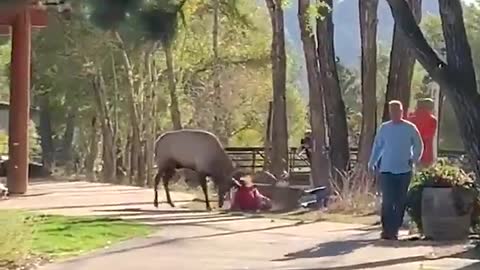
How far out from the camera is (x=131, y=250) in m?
11.2

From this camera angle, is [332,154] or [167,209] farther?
[332,154]

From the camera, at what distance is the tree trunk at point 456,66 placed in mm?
11062

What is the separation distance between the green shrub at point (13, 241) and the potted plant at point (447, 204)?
446 cm

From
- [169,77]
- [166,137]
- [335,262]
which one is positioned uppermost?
[169,77]

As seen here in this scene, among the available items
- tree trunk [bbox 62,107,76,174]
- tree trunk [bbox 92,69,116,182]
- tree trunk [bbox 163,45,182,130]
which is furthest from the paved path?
tree trunk [bbox 62,107,76,174]

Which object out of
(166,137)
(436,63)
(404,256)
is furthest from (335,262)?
(166,137)

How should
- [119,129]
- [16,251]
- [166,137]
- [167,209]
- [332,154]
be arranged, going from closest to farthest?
[16,251] → [167,209] → [166,137] → [332,154] → [119,129]

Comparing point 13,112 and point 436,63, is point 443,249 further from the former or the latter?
point 13,112

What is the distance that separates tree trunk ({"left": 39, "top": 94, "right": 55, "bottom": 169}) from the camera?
38.2 m

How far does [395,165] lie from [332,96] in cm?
755

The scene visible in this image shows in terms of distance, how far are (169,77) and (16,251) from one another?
87.8 ft

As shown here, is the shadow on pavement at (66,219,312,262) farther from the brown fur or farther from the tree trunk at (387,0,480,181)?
the brown fur

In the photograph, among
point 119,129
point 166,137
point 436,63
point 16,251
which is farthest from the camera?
point 119,129

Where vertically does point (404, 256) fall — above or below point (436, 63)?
below
